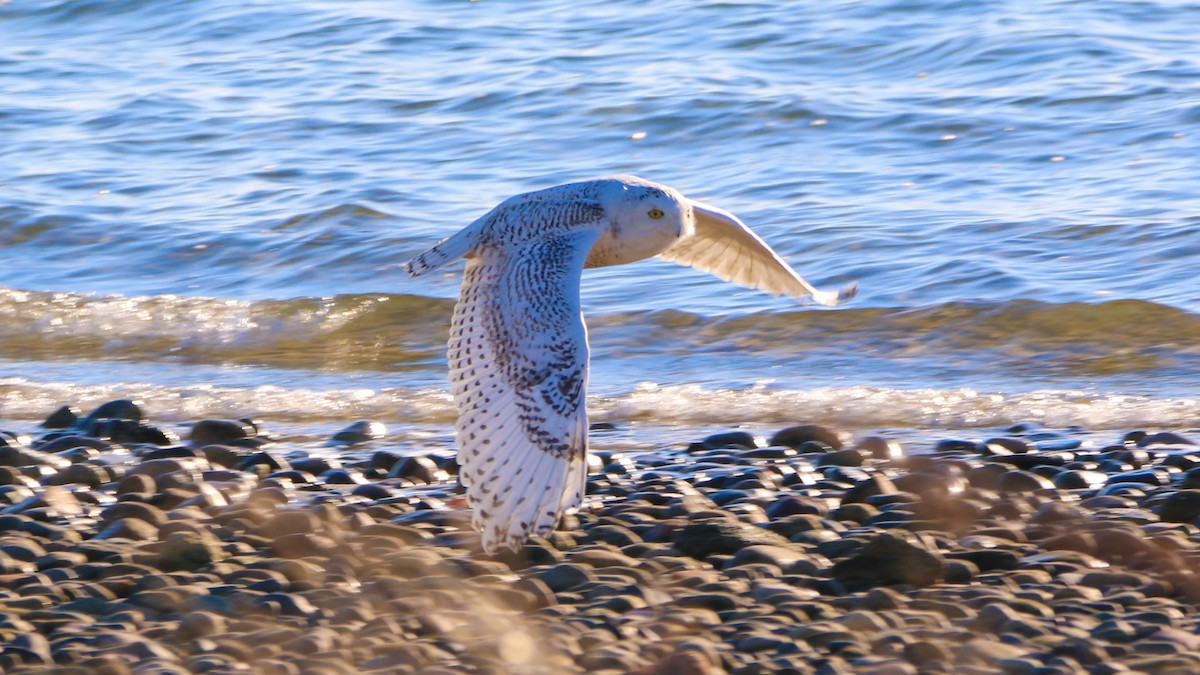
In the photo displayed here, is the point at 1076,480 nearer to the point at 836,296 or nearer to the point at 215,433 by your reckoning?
the point at 836,296

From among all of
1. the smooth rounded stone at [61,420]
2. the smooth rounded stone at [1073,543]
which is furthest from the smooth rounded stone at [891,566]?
the smooth rounded stone at [61,420]

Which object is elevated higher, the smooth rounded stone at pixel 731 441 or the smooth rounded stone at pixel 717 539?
the smooth rounded stone at pixel 717 539

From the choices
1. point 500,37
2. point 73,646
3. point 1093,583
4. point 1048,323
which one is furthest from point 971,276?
point 500,37

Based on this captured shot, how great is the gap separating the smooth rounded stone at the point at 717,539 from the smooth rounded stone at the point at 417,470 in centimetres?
147

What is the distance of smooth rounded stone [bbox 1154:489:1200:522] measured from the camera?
5184mm

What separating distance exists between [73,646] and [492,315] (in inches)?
65.8

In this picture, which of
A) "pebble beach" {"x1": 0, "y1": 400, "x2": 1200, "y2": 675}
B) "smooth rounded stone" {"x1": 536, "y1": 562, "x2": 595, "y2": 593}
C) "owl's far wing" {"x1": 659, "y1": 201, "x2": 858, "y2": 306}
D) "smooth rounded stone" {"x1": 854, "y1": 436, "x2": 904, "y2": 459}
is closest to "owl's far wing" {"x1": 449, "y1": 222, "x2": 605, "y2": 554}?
"smooth rounded stone" {"x1": 536, "y1": 562, "x2": 595, "y2": 593}

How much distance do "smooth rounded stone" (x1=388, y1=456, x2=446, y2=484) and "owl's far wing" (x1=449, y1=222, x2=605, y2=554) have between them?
43.4 inches

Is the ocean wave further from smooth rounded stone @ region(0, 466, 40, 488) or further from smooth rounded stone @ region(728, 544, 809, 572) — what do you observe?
smooth rounded stone @ region(728, 544, 809, 572)

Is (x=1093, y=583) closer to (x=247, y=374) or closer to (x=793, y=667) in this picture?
(x=793, y=667)

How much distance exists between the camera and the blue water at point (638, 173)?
8.09 m

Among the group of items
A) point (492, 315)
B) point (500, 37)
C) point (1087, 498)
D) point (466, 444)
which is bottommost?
point (1087, 498)

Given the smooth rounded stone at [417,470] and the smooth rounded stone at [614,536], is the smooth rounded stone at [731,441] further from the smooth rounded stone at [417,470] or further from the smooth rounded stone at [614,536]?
the smooth rounded stone at [614,536]

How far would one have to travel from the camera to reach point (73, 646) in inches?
159
